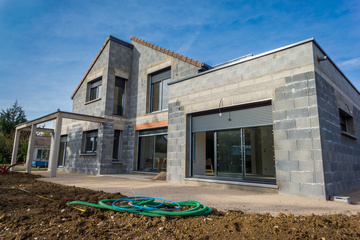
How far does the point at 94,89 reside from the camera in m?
14.3

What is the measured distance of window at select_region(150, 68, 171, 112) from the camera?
11336 mm

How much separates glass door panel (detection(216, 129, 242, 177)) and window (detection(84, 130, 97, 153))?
8048 mm

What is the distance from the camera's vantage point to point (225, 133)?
7551 millimetres

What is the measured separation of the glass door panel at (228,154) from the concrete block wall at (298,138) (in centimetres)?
169

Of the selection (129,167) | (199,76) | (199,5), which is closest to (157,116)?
(129,167)

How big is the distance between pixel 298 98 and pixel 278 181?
2.14 meters

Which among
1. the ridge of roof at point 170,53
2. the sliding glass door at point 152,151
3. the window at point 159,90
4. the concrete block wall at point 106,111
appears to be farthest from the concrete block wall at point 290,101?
the concrete block wall at point 106,111

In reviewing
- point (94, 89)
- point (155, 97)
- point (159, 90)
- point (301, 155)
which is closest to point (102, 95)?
point (94, 89)

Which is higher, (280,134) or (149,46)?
(149,46)

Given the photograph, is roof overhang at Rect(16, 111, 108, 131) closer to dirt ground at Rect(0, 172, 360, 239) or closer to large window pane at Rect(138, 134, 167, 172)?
large window pane at Rect(138, 134, 167, 172)

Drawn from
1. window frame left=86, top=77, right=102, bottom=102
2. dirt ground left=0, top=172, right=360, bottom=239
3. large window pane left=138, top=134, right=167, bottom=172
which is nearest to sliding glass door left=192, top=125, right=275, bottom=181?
large window pane left=138, top=134, right=167, bottom=172

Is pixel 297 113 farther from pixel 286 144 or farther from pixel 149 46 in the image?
pixel 149 46

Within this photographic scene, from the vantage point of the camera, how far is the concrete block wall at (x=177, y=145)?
757cm

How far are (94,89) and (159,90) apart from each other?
17.2ft
